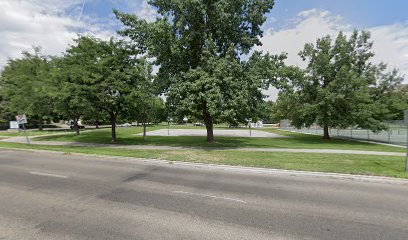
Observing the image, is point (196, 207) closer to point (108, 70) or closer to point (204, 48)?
point (204, 48)

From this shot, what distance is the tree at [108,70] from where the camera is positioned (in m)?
19.7

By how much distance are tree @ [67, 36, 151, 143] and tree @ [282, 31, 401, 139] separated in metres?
14.6

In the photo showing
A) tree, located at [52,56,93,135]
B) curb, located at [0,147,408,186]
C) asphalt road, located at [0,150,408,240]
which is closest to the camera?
asphalt road, located at [0,150,408,240]

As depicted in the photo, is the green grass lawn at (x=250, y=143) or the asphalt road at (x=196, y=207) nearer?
the asphalt road at (x=196, y=207)

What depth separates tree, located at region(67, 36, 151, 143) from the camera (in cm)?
1965

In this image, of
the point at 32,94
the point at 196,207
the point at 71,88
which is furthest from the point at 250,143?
the point at 32,94

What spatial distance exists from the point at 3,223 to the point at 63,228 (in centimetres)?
139

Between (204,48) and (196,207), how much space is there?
14.0m

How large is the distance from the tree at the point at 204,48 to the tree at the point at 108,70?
84.2 inches

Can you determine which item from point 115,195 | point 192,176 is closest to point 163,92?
point 192,176

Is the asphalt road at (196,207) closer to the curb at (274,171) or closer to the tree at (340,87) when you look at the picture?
the curb at (274,171)

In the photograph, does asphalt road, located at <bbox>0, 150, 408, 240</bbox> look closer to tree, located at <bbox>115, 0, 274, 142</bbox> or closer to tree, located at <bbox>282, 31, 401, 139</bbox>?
tree, located at <bbox>115, 0, 274, 142</bbox>

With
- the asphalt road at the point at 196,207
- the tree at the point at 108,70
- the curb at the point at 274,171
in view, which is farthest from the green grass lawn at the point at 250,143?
the asphalt road at the point at 196,207

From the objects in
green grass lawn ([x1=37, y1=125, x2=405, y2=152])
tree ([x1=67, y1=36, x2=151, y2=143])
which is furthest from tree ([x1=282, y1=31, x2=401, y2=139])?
tree ([x1=67, y1=36, x2=151, y2=143])
